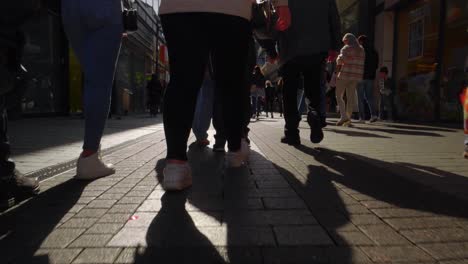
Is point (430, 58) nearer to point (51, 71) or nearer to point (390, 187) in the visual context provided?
point (390, 187)

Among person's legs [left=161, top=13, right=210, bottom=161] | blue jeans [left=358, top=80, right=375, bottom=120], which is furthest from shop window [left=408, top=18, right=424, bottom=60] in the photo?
person's legs [left=161, top=13, right=210, bottom=161]

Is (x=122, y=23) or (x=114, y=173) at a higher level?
(x=122, y=23)

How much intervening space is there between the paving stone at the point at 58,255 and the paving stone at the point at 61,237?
0.16 ft

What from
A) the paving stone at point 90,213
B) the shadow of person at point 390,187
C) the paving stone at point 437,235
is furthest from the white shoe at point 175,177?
the paving stone at point 437,235

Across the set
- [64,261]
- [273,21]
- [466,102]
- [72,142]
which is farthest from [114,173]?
[466,102]

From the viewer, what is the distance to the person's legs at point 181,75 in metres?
2.56

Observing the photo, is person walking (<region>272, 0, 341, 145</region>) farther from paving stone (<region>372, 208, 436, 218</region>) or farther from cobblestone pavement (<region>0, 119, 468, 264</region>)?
paving stone (<region>372, 208, 436, 218</region>)

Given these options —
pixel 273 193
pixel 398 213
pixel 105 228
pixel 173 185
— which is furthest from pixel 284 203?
pixel 105 228

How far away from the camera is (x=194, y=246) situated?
157 centimetres

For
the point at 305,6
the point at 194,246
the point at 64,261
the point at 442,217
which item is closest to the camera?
the point at 64,261

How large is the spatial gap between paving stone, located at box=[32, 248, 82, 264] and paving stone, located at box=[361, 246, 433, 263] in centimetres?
106

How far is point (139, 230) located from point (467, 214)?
61.2 inches

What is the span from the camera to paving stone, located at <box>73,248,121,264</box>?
1.44m

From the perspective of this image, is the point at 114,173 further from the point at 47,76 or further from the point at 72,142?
the point at 47,76
